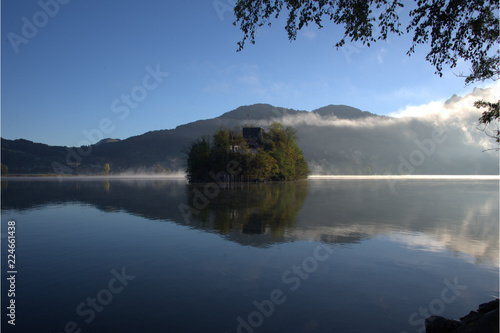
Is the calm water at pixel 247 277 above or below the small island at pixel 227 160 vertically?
below

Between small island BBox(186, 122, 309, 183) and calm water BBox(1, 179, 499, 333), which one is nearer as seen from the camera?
calm water BBox(1, 179, 499, 333)

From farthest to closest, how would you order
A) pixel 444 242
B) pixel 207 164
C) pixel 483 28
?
1. pixel 207 164
2. pixel 444 242
3. pixel 483 28

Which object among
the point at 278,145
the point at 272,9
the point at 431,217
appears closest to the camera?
the point at 272,9

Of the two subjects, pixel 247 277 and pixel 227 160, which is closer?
pixel 247 277

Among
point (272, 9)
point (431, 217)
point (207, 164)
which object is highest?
point (272, 9)

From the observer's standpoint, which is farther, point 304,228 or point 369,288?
point 304,228

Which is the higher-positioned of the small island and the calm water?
the small island

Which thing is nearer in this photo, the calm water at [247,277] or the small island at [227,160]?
the calm water at [247,277]

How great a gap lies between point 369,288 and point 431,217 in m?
16.8

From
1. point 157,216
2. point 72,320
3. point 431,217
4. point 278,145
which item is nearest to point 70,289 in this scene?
point 72,320

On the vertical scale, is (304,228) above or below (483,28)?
below

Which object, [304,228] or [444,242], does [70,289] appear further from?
[444,242]

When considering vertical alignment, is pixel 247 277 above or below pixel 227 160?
below

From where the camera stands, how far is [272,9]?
11312mm
